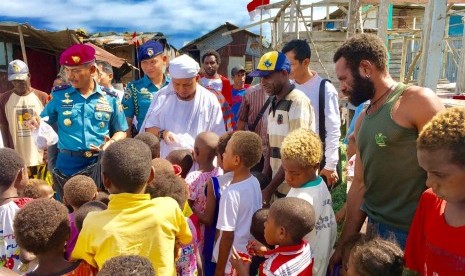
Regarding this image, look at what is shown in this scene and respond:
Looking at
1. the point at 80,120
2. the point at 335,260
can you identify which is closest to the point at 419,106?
the point at 335,260

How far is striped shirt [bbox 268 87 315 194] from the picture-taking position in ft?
10.4

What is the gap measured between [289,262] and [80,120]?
2.48 meters

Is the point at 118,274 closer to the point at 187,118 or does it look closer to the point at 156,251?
the point at 156,251

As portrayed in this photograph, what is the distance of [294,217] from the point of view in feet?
7.04

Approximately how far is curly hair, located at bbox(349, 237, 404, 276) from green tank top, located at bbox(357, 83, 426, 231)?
36 centimetres

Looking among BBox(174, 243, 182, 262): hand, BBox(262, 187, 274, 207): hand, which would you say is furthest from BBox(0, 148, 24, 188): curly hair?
BBox(262, 187, 274, 207): hand

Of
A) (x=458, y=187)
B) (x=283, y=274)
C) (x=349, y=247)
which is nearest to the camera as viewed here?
(x=458, y=187)

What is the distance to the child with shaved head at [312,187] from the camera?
2389 millimetres

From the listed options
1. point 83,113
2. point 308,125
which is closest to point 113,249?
point 308,125

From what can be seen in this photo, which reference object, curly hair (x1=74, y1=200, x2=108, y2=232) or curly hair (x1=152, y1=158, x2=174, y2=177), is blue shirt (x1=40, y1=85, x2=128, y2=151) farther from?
curly hair (x1=152, y1=158, x2=174, y2=177)

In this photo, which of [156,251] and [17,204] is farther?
[17,204]

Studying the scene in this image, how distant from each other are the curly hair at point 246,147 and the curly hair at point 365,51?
0.80 metres

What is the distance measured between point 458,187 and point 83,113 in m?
3.15

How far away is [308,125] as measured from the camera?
3.17 meters
